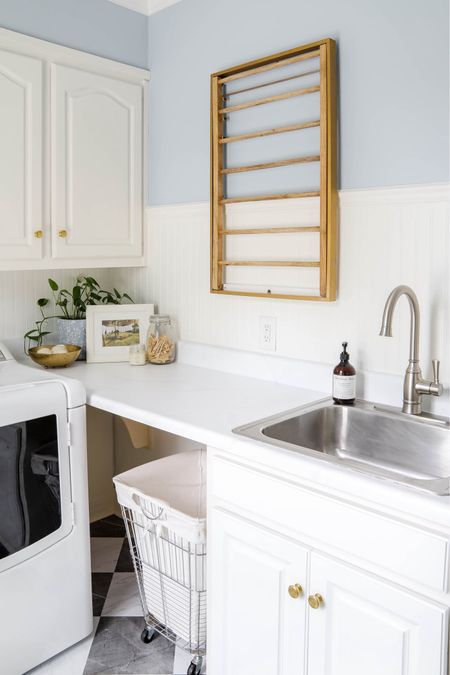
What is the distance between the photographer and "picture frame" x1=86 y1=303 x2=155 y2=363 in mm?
2521

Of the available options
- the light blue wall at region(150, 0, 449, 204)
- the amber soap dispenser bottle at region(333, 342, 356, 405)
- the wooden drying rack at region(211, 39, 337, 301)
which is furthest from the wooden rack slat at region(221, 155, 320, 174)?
the amber soap dispenser bottle at region(333, 342, 356, 405)

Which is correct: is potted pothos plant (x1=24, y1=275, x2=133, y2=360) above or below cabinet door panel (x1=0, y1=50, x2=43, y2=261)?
below

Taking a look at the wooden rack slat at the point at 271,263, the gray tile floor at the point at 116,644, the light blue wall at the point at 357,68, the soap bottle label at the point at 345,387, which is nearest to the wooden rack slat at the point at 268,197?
the light blue wall at the point at 357,68

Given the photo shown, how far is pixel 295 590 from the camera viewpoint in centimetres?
144

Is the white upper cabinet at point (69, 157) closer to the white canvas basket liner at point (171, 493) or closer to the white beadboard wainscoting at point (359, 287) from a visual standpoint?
the white beadboard wainscoting at point (359, 287)

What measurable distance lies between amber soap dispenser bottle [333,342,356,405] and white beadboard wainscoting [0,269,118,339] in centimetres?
137

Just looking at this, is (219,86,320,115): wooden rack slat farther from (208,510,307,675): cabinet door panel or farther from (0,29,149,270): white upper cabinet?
(208,510,307,675): cabinet door panel

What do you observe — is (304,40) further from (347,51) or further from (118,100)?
(118,100)

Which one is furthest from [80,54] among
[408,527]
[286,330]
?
[408,527]

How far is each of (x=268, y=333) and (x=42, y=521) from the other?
0.99m

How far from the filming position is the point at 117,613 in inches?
86.4

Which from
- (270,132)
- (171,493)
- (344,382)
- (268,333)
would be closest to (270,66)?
(270,132)

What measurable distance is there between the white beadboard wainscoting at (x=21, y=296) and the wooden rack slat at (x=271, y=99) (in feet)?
3.35

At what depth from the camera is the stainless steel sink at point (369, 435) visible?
1.67 m
